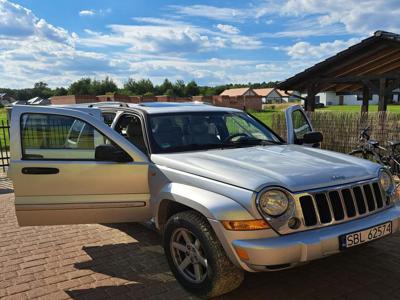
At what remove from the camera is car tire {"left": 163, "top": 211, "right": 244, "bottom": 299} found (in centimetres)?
324

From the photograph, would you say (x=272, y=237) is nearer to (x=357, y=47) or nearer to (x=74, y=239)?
(x=74, y=239)

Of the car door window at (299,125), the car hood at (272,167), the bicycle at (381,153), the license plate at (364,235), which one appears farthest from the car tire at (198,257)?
the bicycle at (381,153)

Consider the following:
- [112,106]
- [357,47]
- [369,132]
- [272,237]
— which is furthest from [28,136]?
[357,47]

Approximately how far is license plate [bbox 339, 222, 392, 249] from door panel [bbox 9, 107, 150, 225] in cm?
198

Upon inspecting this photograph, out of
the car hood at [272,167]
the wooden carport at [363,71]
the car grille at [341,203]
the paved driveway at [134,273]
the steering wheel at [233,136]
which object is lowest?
the paved driveway at [134,273]

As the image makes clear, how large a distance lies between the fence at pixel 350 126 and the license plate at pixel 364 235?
21.9ft

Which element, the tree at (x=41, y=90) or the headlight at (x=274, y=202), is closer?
the headlight at (x=274, y=202)

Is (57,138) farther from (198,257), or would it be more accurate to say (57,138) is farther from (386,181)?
(386,181)

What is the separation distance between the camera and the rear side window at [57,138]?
13.3ft

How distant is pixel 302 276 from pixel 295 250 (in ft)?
3.76

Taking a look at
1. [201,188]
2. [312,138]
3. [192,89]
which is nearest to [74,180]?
[201,188]

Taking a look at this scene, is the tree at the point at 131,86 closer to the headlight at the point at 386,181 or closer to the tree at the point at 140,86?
the tree at the point at 140,86

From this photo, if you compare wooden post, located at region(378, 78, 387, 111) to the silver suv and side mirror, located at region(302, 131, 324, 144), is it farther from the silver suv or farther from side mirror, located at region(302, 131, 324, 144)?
the silver suv

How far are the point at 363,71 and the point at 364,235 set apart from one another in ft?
37.2
